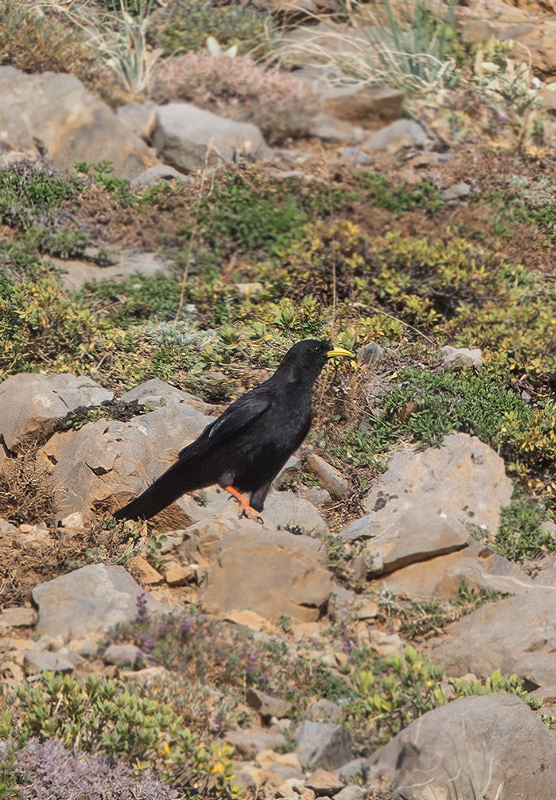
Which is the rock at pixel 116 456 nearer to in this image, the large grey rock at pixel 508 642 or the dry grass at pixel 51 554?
the dry grass at pixel 51 554

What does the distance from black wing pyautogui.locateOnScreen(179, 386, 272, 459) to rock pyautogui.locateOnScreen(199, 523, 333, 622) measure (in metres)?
0.97

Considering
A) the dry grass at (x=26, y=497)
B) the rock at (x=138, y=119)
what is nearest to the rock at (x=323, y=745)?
the dry grass at (x=26, y=497)

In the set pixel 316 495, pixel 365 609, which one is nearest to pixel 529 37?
pixel 316 495

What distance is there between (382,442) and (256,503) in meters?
1.22

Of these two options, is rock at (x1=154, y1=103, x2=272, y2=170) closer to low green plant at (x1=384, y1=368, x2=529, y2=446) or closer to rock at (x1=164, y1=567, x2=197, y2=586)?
low green plant at (x1=384, y1=368, x2=529, y2=446)

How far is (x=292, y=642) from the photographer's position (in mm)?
5406

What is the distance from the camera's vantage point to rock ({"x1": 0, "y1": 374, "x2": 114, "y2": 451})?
7.02 m

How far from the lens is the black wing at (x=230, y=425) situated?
257 inches

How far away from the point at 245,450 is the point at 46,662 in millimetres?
2259

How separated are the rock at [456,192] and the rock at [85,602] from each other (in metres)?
7.47

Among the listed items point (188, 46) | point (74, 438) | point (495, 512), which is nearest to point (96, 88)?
point (188, 46)

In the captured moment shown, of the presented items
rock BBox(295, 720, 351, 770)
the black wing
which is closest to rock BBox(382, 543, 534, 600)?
the black wing

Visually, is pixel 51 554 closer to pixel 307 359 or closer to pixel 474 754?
pixel 307 359

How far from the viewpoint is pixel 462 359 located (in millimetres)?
8070
